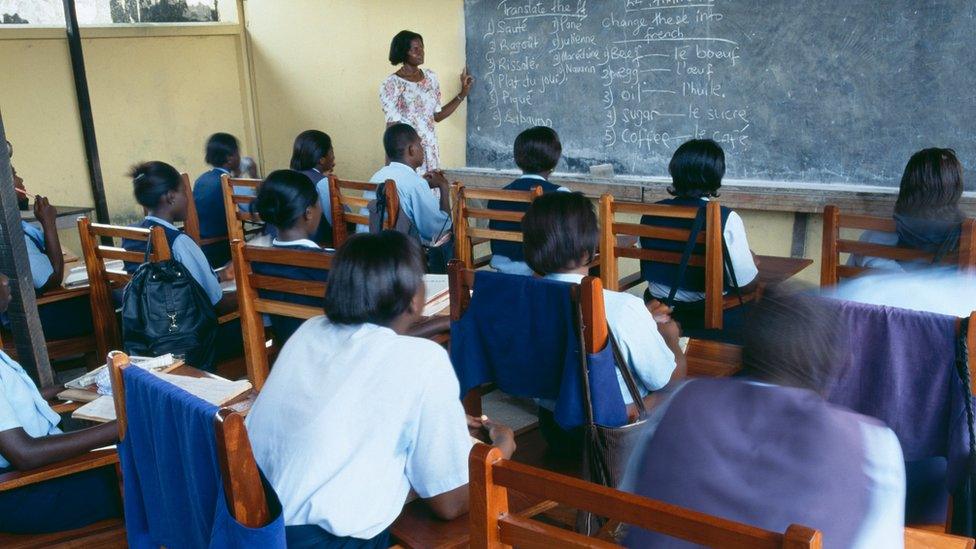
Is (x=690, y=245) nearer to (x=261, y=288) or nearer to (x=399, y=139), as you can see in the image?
(x=261, y=288)

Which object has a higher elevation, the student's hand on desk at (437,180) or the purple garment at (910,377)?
the student's hand on desk at (437,180)

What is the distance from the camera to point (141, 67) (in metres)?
6.14

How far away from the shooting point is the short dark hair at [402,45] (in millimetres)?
4891

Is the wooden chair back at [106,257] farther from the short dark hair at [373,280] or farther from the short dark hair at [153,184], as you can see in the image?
the short dark hair at [373,280]

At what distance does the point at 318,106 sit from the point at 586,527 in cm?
514

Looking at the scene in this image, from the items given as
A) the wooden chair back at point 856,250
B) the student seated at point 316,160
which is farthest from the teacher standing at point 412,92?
the wooden chair back at point 856,250

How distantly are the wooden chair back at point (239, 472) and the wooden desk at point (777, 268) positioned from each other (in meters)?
2.01

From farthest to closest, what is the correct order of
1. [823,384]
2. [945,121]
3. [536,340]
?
[945,121] → [536,340] → [823,384]

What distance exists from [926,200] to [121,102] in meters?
5.38

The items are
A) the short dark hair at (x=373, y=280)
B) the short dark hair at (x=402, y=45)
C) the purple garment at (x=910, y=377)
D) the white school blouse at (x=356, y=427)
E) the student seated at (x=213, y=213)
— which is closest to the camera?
the white school blouse at (x=356, y=427)

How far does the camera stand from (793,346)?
3.87 ft

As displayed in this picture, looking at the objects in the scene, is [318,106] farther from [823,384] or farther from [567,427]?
[823,384]

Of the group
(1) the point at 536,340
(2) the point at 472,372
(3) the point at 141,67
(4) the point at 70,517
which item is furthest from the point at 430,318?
(3) the point at 141,67

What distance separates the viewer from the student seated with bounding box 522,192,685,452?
1.81 m
